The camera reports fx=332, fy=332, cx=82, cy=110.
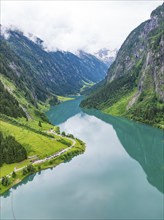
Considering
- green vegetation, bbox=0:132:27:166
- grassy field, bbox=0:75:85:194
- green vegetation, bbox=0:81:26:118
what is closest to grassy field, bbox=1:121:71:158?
grassy field, bbox=0:75:85:194

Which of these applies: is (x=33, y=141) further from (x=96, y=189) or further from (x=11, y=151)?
(x=96, y=189)

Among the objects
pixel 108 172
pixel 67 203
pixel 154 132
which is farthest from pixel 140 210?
pixel 154 132

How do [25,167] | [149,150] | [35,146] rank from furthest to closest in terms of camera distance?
[149,150], [35,146], [25,167]

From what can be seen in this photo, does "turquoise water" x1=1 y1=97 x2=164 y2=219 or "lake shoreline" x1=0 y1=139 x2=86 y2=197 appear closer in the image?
"turquoise water" x1=1 y1=97 x2=164 y2=219

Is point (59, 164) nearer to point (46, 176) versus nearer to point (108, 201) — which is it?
point (46, 176)

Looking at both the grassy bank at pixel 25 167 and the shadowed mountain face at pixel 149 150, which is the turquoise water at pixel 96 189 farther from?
the grassy bank at pixel 25 167

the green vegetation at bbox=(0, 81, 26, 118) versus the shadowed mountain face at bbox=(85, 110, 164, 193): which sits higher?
the green vegetation at bbox=(0, 81, 26, 118)

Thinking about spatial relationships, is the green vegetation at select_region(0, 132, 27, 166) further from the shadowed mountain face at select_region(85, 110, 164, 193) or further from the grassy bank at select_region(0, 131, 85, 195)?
the shadowed mountain face at select_region(85, 110, 164, 193)

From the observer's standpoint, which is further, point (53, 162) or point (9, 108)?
point (9, 108)

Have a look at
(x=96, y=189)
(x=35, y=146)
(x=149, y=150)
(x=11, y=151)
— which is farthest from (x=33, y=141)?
(x=149, y=150)
